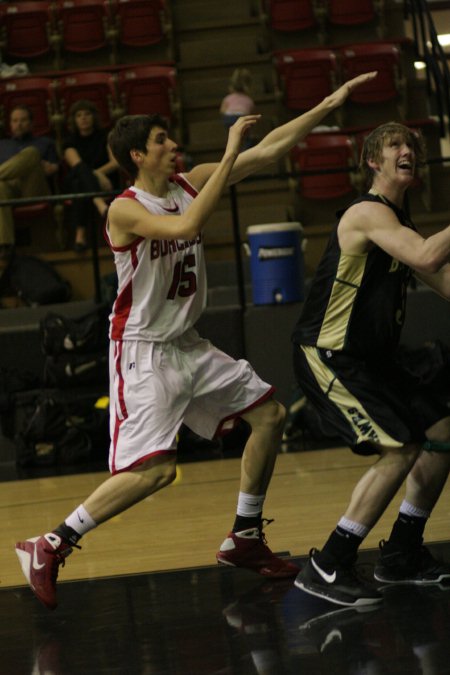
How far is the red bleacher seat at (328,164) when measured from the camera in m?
9.11

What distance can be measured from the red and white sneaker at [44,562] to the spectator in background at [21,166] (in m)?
4.51

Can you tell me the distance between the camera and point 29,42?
10.8m

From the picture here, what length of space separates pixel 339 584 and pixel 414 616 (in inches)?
11.4

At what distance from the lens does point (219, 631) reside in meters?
3.53

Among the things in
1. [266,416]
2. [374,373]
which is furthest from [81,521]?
[374,373]

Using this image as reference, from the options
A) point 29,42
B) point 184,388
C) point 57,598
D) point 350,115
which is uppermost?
point 29,42

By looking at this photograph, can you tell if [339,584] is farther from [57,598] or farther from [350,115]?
[350,115]

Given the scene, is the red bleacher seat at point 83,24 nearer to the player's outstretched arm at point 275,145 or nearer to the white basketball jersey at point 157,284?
the player's outstretched arm at point 275,145

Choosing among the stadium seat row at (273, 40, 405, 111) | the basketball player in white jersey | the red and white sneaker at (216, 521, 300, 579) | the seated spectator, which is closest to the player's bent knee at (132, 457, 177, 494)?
the basketball player in white jersey

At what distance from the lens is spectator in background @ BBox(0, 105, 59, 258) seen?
8.17 m

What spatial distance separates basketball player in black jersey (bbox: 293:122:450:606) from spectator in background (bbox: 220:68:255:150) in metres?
5.53

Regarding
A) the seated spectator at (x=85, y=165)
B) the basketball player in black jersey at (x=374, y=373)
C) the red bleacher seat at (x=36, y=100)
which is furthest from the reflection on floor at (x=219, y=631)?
the red bleacher seat at (x=36, y=100)

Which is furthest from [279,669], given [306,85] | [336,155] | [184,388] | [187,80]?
[187,80]

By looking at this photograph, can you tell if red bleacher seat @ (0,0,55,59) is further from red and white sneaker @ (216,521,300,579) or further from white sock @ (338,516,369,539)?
white sock @ (338,516,369,539)
